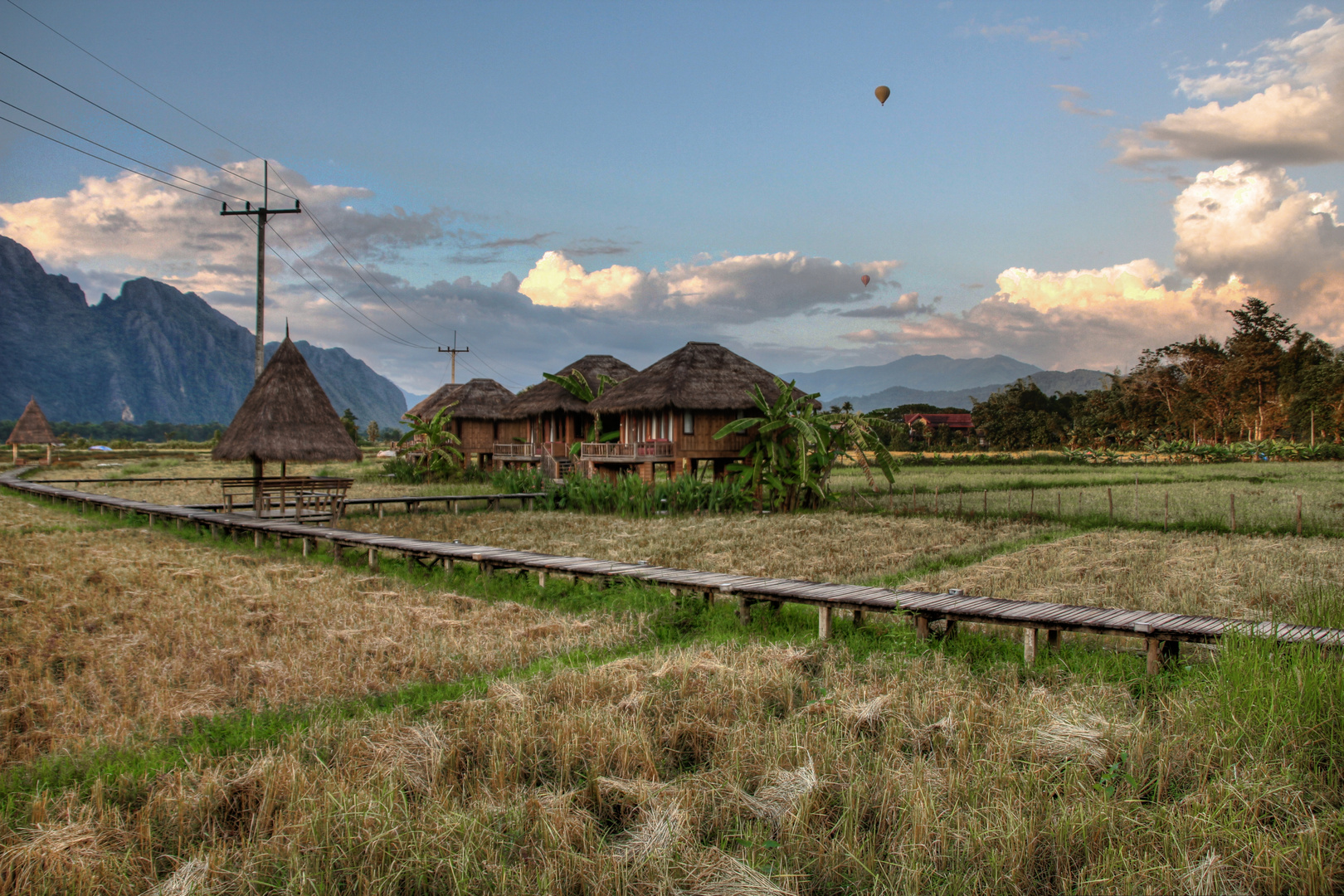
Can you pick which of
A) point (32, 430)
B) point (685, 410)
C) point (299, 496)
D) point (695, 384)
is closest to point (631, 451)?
point (685, 410)

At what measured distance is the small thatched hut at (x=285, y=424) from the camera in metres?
16.2

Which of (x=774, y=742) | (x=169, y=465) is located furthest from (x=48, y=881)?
(x=169, y=465)

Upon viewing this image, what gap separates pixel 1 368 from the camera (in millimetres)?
163375

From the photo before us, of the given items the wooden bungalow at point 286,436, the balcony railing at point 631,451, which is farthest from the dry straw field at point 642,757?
the balcony railing at point 631,451

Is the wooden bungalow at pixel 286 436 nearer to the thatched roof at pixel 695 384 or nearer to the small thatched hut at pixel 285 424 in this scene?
the small thatched hut at pixel 285 424

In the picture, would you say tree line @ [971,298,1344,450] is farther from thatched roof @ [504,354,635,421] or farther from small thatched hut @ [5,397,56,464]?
small thatched hut @ [5,397,56,464]

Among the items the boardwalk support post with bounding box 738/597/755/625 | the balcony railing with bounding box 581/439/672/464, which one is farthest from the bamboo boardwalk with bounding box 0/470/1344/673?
the balcony railing with bounding box 581/439/672/464

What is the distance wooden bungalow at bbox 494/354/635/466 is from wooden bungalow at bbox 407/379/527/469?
Answer: 8.01ft

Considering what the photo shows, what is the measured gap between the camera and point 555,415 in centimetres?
3338

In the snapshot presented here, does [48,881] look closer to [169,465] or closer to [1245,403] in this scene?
[169,465]

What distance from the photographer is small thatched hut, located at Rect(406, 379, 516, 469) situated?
3838 cm

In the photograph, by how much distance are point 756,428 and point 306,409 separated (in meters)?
13.1

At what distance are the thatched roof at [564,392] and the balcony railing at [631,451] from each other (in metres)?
3.21

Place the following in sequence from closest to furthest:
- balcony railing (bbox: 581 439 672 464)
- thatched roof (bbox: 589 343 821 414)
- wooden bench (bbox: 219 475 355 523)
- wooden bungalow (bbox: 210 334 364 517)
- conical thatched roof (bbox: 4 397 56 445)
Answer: wooden bench (bbox: 219 475 355 523), wooden bungalow (bbox: 210 334 364 517), thatched roof (bbox: 589 343 821 414), balcony railing (bbox: 581 439 672 464), conical thatched roof (bbox: 4 397 56 445)
